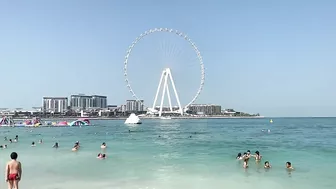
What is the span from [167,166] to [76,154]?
12.1 m

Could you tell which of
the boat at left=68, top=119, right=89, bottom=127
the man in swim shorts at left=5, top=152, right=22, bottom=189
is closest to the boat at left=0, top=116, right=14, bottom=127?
the boat at left=68, top=119, right=89, bottom=127

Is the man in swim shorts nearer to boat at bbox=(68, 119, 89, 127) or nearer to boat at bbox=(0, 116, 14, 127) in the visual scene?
boat at bbox=(68, 119, 89, 127)

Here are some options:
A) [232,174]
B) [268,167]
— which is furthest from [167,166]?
[268,167]

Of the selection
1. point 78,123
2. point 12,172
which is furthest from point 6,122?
point 12,172

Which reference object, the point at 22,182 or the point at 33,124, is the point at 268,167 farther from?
the point at 33,124

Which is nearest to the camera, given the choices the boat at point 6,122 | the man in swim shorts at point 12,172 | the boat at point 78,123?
the man in swim shorts at point 12,172

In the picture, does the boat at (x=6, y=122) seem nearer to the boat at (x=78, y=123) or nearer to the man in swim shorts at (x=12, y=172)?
the boat at (x=78, y=123)

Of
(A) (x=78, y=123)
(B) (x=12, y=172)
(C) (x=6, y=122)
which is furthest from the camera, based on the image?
(A) (x=78, y=123)

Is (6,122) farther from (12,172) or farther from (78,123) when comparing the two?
(12,172)

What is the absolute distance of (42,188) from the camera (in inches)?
745

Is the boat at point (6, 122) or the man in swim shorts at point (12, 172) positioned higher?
the man in swim shorts at point (12, 172)

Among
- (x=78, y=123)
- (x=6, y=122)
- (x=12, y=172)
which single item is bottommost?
(x=78, y=123)

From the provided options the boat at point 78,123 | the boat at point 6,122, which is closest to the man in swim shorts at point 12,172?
the boat at point 78,123

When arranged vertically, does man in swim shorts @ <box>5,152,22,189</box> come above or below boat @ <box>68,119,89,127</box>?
above
